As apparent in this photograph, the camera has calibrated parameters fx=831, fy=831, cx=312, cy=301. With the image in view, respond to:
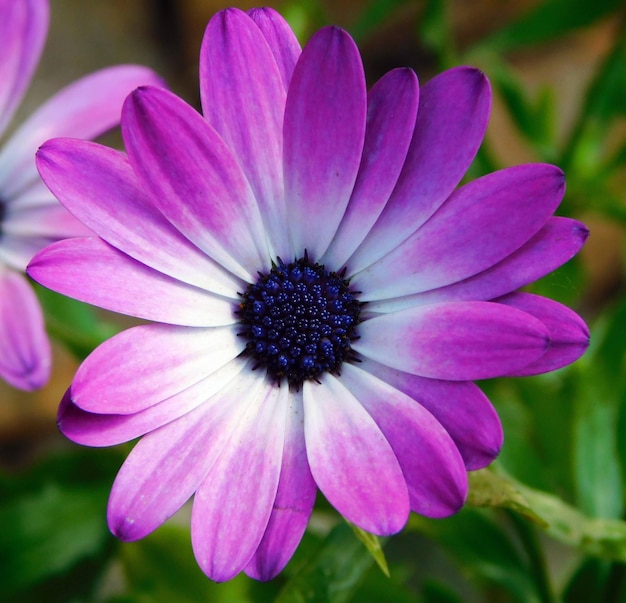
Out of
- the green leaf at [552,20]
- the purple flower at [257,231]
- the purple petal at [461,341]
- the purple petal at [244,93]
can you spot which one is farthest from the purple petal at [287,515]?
the green leaf at [552,20]

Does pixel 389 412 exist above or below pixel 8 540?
above

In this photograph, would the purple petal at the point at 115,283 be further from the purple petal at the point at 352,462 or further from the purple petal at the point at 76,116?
the purple petal at the point at 76,116

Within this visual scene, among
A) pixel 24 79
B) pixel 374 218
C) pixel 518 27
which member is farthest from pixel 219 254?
pixel 518 27

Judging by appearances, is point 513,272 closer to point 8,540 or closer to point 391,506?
point 391,506

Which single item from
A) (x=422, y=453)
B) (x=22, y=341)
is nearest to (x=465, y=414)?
(x=422, y=453)

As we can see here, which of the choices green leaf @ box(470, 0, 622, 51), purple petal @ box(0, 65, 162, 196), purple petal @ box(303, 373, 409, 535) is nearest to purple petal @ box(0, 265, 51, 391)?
purple petal @ box(0, 65, 162, 196)

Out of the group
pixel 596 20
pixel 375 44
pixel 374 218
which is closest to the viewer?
pixel 374 218

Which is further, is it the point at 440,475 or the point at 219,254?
the point at 219,254

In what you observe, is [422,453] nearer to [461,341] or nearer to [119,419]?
[461,341]
